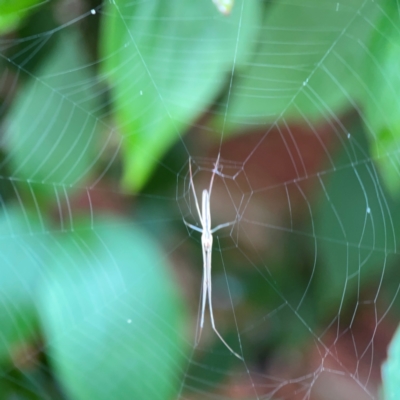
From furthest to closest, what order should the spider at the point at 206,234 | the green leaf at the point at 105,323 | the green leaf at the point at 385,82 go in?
the spider at the point at 206,234, the green leaf at the point at 105,323, the green leaf at the point at 385,82

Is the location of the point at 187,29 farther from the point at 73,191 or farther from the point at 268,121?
the point at 73,191

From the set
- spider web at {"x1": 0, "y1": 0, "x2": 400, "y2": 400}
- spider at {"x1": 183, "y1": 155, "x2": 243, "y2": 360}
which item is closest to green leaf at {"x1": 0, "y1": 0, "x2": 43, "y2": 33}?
spider web at {"x1": 0, "y1": 0, "x2": 400, "y2": 400}

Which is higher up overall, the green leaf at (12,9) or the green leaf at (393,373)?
the green leaf at (12,9)

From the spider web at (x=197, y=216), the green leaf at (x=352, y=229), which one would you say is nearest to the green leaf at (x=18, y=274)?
the spider web at (x=197, y=216)

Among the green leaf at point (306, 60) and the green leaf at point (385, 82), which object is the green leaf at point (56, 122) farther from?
the green leaf at point (385, 82)

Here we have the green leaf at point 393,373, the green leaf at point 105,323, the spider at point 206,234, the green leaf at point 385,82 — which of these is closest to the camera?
the green leaf at point 393,373

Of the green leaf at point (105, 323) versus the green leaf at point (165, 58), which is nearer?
the green leaf at point (165, 58)
